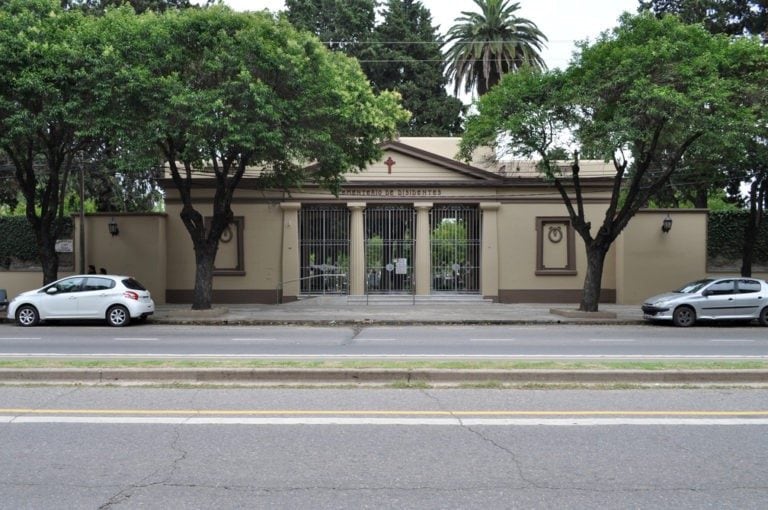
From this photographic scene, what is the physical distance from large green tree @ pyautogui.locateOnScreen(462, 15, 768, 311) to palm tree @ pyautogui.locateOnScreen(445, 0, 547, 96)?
19685 mm

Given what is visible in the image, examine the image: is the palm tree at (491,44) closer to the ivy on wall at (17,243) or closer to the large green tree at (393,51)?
the large green tree at (393,51)

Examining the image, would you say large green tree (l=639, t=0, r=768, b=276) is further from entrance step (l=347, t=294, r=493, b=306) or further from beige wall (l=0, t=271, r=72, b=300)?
beige wall (l=0, t=271, r=72, b=300)

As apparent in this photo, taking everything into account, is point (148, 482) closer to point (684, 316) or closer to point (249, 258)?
point (684, 316)

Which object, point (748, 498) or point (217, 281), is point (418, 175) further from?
point (748, 498)

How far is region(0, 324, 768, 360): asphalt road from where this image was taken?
39.9 feet

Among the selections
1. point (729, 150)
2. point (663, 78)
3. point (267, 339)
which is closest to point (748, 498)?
point (267, 339)

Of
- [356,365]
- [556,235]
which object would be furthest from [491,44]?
[356,365]

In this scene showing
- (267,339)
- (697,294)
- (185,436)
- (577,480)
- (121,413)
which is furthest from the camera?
(697,294)

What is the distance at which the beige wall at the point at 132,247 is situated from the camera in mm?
26297

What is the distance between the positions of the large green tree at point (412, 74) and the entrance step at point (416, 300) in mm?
20368

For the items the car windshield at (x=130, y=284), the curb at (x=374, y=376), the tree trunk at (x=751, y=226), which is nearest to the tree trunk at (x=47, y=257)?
the car windshield at (x=130, y=284)

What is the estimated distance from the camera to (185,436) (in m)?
6.18

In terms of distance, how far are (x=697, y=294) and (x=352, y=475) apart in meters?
17.0

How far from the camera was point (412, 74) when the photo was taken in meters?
48.3
